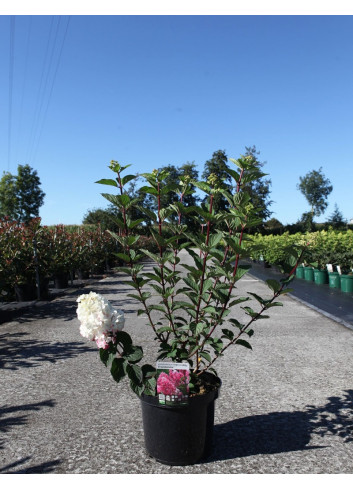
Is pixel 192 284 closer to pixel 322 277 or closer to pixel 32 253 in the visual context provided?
pixel 32 253

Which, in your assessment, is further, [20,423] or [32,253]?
[32,253]

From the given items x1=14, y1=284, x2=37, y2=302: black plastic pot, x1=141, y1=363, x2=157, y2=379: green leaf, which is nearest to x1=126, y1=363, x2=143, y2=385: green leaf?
x1=141, y1=363, x2=157, y2=379: green leaf

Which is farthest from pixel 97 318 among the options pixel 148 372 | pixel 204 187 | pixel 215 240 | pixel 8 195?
pixel 8 195

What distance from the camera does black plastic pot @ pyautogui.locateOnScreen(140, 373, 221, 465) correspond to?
2.49 meters

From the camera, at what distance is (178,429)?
2.51 metres

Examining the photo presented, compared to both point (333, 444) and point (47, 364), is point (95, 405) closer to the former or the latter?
point (47, 364)

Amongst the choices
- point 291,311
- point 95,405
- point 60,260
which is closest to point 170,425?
point 95,405

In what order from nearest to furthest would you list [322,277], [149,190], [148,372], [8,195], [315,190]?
1. [149,190]
2. [148,372]
3. [322,277]
4. [8,195]
5. [315,190]

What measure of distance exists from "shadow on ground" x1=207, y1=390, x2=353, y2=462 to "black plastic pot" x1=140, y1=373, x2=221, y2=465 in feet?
0.61

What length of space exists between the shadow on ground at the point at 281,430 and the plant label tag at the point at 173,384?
558 millimetres

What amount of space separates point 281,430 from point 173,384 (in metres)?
1.18

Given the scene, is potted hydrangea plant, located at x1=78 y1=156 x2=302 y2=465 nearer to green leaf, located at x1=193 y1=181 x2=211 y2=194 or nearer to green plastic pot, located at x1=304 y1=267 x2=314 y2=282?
green leaf, located at x1=193 y1=181 x2=211 y2=194

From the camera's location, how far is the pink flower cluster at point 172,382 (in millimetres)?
2367

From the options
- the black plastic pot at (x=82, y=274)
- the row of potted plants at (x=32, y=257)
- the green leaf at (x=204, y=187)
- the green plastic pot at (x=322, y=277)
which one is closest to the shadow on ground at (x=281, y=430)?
the green leaf at (x=204, y=187)
